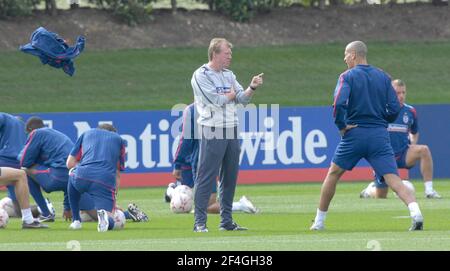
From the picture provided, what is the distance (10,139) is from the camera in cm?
2105

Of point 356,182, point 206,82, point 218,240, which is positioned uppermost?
point 206,82

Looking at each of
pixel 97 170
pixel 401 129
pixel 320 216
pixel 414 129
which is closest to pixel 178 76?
pixel 414 129

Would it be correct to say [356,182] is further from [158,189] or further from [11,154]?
[11,154]

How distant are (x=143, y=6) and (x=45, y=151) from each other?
22.1m

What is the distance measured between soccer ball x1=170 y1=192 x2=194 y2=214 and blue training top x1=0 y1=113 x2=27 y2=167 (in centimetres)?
248

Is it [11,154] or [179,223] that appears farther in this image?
[11,154]

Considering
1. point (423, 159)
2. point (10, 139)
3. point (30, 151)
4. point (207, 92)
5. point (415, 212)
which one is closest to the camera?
point (415, 212)

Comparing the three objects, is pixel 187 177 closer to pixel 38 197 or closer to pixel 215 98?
pixel 38 197

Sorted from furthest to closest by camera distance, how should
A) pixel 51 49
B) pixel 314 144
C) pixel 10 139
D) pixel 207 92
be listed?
pixel 314 144, pixel 10 139, pixel 51 49, pixel 207 92

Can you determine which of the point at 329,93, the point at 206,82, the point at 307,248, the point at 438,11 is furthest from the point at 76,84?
the point at 307,248

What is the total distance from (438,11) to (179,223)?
26.1m

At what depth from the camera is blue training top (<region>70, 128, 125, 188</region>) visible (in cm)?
1781

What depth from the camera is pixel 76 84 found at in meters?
37.6
